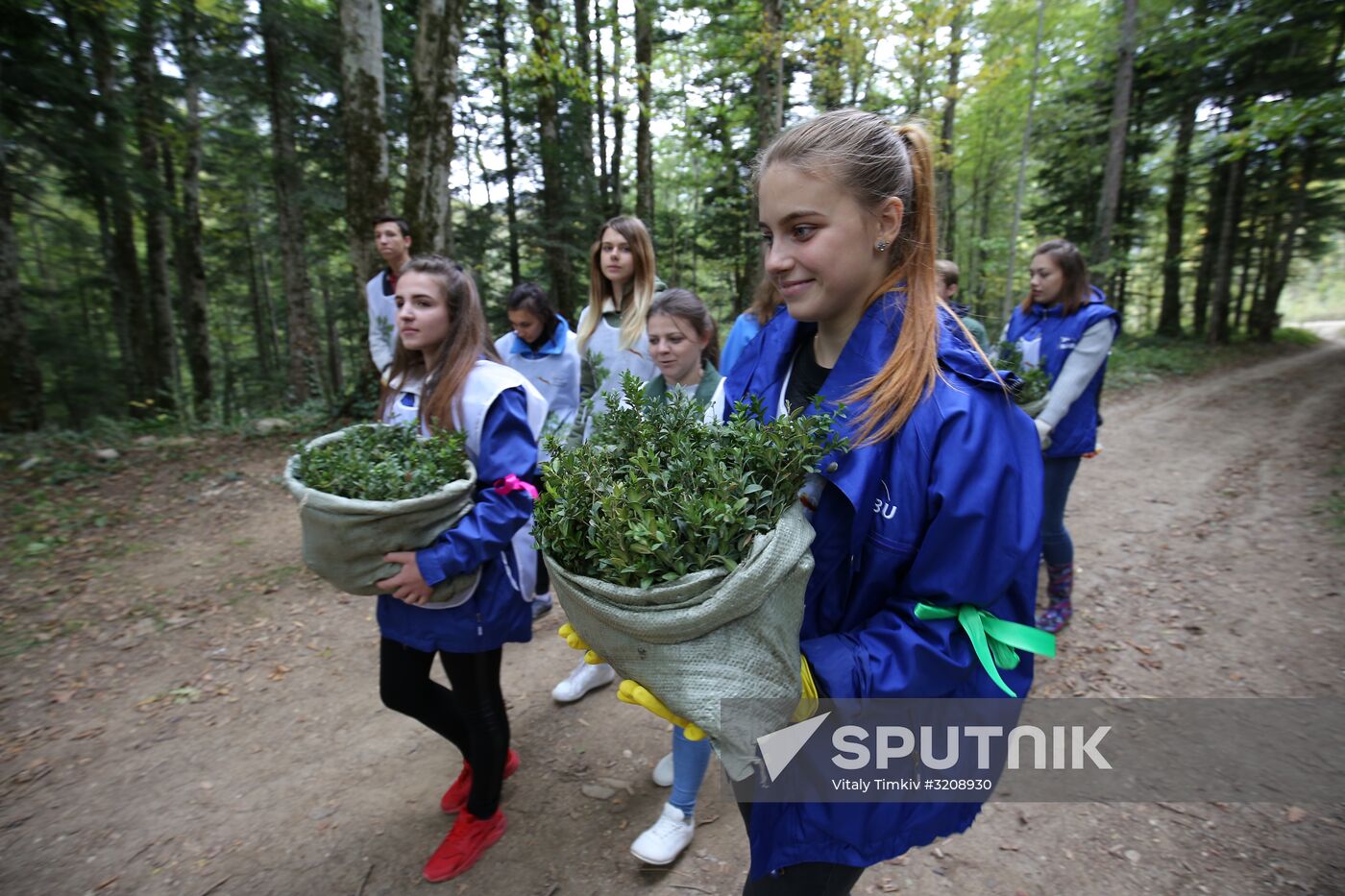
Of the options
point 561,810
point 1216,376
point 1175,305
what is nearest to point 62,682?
point 561,810

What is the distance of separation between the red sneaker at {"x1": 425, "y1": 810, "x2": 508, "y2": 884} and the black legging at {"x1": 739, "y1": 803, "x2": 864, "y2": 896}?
179cm

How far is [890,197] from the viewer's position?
1479 mm

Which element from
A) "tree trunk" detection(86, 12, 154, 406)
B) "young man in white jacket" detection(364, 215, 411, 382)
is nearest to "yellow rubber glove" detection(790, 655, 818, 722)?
"young man in white jacket" detection(364, 215, 411, 382)

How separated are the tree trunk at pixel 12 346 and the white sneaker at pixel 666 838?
11.0 m

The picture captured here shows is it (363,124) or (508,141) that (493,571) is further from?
(508,141)

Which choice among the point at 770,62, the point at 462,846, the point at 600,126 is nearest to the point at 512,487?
the point at 462,846

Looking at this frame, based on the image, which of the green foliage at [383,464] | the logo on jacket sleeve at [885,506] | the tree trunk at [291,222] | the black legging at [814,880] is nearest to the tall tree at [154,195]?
the tree trunk at [291,222]

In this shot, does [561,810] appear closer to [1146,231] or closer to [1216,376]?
[1216,376]

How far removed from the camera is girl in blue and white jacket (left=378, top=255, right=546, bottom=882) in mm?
2564

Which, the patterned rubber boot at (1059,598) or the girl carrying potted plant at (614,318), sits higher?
the girl carrying potted plant at (614,318)

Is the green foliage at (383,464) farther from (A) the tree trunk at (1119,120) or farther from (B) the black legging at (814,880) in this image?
(A) the tree trunk at (1119,120)

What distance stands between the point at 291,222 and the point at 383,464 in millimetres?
14236

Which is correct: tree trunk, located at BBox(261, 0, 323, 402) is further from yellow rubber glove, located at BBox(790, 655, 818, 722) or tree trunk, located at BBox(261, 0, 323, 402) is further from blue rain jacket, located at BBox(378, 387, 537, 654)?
yellow rubber glove, located at BBox(790, 655, 818, 722)

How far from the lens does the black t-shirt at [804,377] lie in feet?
5.86
